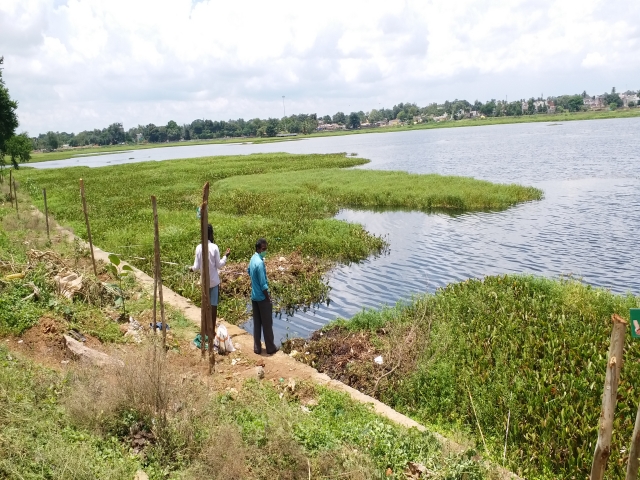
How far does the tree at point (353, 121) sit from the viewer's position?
174m

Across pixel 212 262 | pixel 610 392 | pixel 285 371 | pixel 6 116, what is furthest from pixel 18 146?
pixel 610 392

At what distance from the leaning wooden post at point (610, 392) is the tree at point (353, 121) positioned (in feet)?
576

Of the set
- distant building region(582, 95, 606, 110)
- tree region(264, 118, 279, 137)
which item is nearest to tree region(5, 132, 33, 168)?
tree region(264, 118, 279, 137)

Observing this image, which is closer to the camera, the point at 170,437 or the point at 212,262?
the point at 170,437

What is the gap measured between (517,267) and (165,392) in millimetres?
11578

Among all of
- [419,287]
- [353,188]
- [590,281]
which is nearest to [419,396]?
[419,287]

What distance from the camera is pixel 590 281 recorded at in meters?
12.7

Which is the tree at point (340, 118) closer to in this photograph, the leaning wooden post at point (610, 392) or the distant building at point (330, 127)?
the distant building at point (330, 127)

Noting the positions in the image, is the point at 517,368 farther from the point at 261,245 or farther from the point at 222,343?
the point at 222,343

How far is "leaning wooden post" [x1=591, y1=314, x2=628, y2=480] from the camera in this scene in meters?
3.87

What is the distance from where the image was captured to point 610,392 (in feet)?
13.1

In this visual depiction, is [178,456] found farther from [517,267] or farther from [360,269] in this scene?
[517,267]

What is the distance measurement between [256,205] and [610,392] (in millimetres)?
21259

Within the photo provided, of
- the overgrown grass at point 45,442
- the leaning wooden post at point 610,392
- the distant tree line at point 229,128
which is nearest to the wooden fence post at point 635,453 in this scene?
the leaning wooden post at point 610,392
